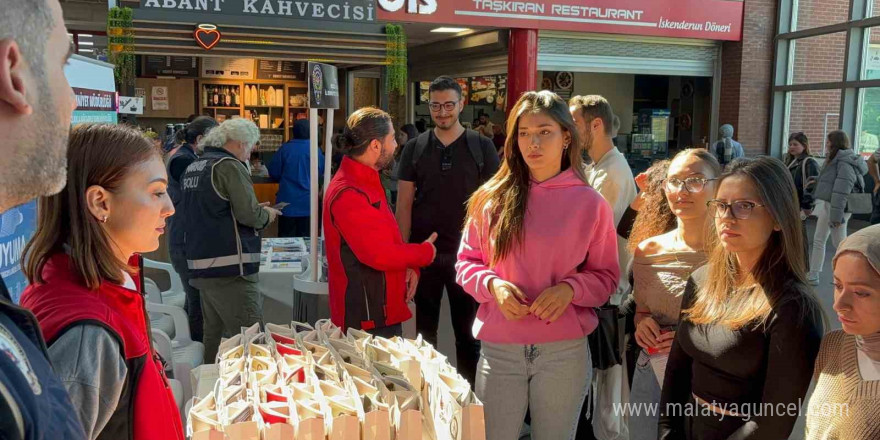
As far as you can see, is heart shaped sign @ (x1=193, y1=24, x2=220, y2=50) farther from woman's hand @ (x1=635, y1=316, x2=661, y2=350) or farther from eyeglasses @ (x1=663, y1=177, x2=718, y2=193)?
woman's hand @ (x1=635, y1=316, x2=661, y2=350)

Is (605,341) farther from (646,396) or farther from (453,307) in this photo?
(453,307)

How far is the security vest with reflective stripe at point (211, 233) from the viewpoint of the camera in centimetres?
379

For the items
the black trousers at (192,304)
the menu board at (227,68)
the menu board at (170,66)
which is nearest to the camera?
the black trousers at (192,304)

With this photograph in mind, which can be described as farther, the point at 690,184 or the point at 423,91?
the point at 423,91

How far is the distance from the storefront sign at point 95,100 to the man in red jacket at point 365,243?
1.28 m

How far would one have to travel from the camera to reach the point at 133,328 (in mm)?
1481

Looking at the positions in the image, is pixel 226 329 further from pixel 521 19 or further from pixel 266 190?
pixel 521 19

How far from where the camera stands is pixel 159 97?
11297 mm

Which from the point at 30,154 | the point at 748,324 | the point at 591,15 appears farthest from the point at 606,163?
the point at 591,15

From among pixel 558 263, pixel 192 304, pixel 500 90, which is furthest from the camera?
pixel 500 90

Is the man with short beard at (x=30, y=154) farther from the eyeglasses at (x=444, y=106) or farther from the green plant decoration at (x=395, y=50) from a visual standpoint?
the green plant decoration at (x=395, y=50)

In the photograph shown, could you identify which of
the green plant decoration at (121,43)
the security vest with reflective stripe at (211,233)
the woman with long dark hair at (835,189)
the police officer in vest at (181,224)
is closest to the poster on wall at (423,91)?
the green plant decoration at (121,43)

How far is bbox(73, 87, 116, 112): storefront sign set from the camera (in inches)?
132

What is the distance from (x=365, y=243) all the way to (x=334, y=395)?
1202mm
